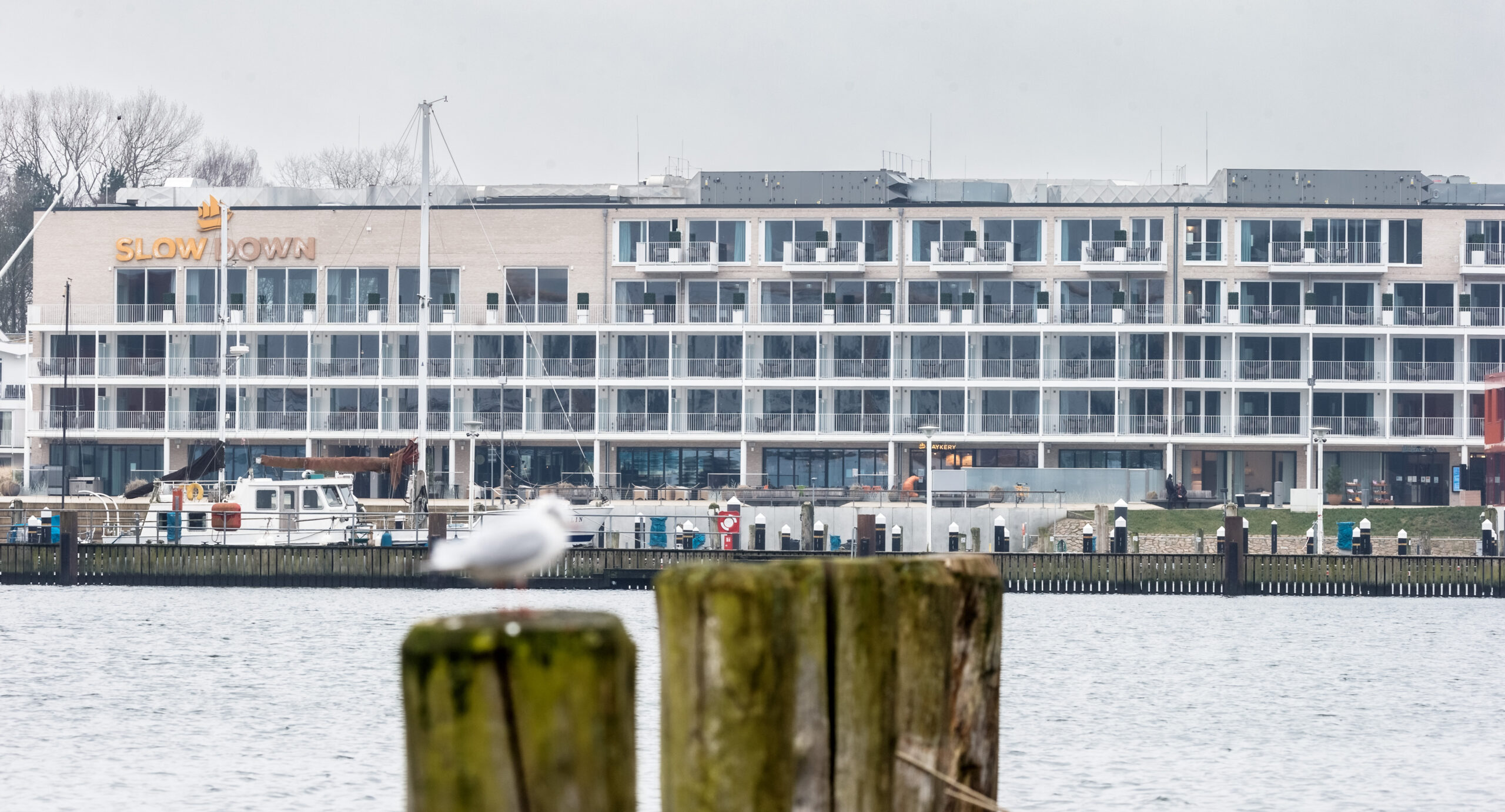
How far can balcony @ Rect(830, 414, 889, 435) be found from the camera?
8081 cm

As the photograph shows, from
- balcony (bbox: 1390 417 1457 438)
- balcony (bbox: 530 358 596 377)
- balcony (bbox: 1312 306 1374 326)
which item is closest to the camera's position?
balcony (bbox: 1390 417 1457 438)

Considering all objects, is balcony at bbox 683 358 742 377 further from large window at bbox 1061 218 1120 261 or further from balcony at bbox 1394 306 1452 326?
balcony at bbox 1394 306 1452 326

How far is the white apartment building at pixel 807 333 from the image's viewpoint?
80812 millimetres

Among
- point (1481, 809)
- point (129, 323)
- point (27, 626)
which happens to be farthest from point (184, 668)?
point (129, 323)

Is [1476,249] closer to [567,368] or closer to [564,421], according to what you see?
[567,368]

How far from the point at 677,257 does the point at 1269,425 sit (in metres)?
27.0

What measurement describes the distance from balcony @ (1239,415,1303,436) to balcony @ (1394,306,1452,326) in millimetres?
6502

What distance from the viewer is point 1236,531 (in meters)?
47.4

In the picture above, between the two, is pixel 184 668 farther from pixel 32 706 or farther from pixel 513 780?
pixel 513 780

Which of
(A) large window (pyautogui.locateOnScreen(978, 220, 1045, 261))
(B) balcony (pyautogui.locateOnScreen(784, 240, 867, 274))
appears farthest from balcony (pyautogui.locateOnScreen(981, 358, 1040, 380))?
(B) balcony (pyautogui.locateOnScreen(784, 240, 867, 274))

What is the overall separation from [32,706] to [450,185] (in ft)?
206

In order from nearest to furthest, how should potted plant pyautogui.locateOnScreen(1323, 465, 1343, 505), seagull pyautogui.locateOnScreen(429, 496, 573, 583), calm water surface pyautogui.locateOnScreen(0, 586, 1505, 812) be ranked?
seagull pyautogui.locateOnScreen(429, 496, 573, 583), calm water surface pyautogui.locateOnScreen(0, 586, 1505, 812), potted plant pyautogui.locateOnScreen(1323, 465, 1343, 505)

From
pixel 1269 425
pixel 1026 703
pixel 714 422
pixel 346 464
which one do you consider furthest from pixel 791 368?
pixel 1026 703

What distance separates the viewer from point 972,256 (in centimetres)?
8131
